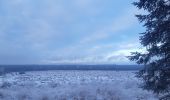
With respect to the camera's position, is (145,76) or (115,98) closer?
(145,76)

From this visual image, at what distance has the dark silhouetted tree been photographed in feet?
32.2

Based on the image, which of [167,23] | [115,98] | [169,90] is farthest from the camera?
[115,98]

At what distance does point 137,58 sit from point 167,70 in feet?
2.89

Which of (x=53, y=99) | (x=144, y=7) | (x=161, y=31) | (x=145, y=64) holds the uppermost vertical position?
(x=144, y=7)

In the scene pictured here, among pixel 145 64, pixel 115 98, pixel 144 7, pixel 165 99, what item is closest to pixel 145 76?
pixel 145 64

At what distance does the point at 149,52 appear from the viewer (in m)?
10.1

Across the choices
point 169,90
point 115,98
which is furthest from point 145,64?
point 115,98

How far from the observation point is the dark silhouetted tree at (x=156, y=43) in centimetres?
981

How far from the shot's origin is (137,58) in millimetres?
10195

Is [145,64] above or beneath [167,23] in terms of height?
beneath

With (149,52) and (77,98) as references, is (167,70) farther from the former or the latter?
(77,98)

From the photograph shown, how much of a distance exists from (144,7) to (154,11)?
311 millimetres

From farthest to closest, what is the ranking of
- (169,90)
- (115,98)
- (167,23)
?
1. (115,98)
2. (169,90)
3. (167,23)

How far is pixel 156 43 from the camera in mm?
10039
